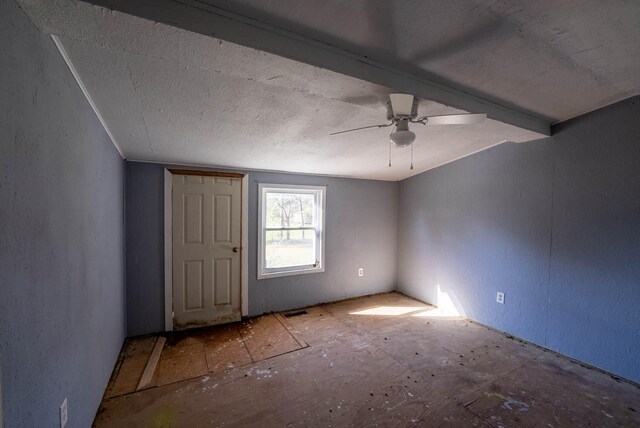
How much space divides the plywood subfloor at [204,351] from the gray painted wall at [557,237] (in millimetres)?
2391

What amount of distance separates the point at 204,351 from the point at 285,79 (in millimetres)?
2574

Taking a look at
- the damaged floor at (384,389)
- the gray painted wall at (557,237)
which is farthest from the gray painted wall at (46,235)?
the gray painted wall at (557,237)

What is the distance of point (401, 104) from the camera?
5.30 ft

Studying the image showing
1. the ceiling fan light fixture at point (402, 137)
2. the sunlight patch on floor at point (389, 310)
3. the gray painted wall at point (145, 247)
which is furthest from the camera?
the sunlight patch on floor at point (389, 310)

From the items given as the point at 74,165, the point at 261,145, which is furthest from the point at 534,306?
the point at 74,165

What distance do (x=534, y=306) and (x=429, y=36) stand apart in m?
2.93

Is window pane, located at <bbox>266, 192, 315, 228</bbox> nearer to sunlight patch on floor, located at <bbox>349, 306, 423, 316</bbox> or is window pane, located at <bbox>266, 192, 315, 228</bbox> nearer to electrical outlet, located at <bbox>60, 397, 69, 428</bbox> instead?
sunlight patch on floor, located at <bbox>349, 306, 423, 316</bbox>

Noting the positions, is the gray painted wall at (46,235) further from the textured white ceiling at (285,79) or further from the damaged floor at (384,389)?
the damaged floor at (384,389)

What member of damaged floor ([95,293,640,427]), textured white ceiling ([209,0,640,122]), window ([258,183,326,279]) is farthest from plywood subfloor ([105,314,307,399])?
textured white ceiling ([209,0,640,122])

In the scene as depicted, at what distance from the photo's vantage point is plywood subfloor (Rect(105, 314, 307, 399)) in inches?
84.6

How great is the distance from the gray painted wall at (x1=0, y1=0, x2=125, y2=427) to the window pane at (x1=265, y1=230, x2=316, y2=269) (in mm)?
1979

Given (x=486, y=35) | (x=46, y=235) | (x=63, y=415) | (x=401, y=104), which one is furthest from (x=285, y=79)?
(x=63, y=415)

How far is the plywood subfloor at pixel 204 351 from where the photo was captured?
2148 millimetres

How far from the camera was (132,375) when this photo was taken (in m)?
2.16
